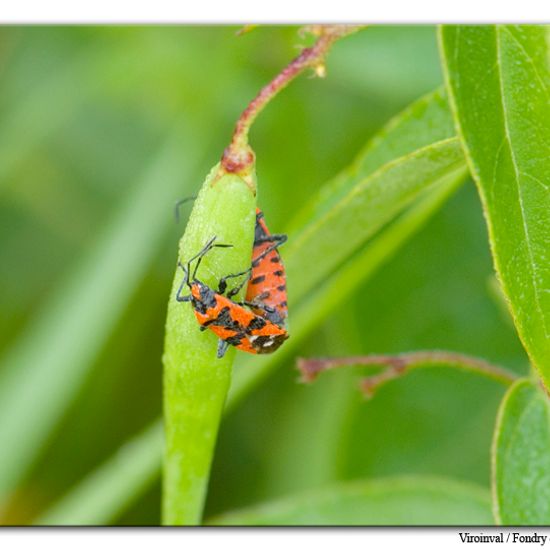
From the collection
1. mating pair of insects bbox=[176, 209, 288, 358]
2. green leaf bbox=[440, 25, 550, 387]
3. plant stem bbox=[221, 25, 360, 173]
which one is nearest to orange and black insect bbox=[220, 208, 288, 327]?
mating pair of insects bbox=[176, 209, 288, 358]

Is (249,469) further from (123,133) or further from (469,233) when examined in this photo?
(123,133)

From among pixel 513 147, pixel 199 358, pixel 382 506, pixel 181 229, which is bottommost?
pixel 382 506

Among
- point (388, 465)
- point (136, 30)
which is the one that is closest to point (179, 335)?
point (388, 465)

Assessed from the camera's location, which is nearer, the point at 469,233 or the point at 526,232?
the point at 526,232

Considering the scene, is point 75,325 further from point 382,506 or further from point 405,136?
point 405,136

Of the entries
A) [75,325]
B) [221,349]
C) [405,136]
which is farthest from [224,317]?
[75,325]

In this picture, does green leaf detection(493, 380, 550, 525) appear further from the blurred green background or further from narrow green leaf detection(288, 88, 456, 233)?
the blurred green background
